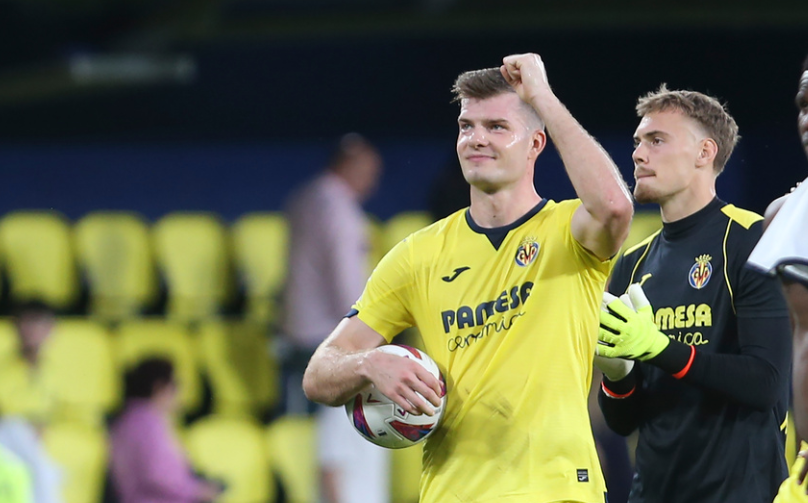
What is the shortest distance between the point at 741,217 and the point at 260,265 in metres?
4.98

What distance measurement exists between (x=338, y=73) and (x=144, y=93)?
154 centimetres

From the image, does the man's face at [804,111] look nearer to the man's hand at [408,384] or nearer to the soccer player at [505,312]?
the soccer player at [505,312]

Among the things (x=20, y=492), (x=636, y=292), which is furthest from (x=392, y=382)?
(x=20, y=492)

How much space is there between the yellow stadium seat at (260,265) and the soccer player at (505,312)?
15.1 ft

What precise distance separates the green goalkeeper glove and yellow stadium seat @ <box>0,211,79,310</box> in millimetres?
5659

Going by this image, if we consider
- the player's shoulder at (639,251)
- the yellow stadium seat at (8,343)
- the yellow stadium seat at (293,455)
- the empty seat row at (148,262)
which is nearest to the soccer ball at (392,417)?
the player's shoulder at (639,251)

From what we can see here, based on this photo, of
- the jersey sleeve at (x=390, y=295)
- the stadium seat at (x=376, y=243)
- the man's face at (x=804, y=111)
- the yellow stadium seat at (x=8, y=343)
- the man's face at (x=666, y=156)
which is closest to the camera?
the man's face at (x=804, y=111)

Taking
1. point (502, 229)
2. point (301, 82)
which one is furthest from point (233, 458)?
point (502, 229)

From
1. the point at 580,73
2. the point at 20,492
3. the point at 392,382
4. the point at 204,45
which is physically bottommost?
the point at 20,492

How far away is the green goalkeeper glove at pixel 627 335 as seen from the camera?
122 inches

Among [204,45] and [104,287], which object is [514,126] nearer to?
[104,287]

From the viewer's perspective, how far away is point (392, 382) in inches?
117

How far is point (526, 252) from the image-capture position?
317 centimetres

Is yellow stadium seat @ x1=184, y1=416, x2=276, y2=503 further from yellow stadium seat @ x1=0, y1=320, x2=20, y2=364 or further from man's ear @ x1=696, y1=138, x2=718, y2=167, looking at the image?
man's ear @ x1=696, y1=138, x2=718, y2=167
